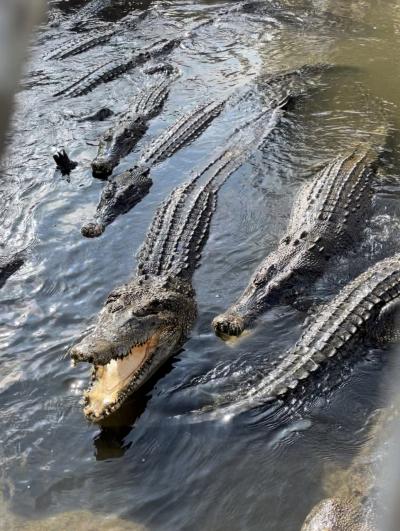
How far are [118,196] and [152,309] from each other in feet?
9.75

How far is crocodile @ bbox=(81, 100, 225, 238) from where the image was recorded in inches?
313

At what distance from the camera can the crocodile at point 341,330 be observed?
492 centimetres

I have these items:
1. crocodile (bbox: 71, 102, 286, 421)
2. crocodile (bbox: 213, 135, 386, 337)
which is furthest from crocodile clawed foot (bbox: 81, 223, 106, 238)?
crocodile (bbox: 213, 135, 386, 337)

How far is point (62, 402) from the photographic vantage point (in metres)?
5.21

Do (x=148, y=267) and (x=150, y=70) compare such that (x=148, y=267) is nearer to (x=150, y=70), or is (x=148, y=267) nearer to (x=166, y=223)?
(x=166, y=223)

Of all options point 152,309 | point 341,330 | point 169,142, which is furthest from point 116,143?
point 341,330

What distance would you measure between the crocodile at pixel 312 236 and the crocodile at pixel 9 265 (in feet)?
8.47

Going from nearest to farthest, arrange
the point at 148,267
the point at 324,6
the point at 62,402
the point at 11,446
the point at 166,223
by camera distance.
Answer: the point at 11,446
the point at 62,402
the point at 148,267
the point at 166,223
the point at 324,6

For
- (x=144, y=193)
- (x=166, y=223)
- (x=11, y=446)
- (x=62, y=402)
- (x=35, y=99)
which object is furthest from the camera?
(x=35, y=99)

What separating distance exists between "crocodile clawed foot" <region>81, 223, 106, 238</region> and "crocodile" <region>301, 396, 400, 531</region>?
4.24m

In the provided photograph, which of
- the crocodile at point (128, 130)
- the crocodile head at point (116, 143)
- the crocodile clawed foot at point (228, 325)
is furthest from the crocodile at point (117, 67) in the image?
the crocodile clawed foot at point (228, 325)

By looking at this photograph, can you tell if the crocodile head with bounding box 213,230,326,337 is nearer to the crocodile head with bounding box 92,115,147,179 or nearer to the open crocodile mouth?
the open crocodile mouth

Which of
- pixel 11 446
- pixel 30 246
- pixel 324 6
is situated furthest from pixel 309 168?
pixel 324 6

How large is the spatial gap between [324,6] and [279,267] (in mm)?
11984
